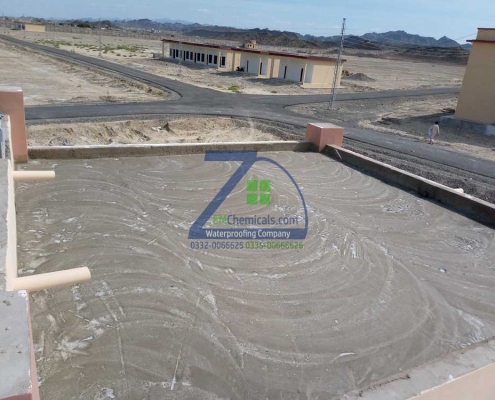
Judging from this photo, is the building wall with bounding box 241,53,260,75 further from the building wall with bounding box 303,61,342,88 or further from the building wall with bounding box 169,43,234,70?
the building wall with bounding box 303,61,342,88

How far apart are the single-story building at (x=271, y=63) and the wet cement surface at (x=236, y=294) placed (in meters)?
32.5

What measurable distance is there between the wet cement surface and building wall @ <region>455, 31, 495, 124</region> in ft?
61.7

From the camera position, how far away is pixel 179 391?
405 centimetres

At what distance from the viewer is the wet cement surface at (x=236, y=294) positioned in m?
4.31

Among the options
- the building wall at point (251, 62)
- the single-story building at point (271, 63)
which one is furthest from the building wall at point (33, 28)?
the building wall at point (251, 62)

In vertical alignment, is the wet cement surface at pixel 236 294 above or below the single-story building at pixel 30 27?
below

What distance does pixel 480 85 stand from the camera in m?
24.7

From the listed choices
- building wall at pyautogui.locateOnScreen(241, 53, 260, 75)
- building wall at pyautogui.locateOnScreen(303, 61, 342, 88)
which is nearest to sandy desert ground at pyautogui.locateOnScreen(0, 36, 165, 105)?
building wall at pyautogui.locateOnScreen(241, 53, 260, 75)

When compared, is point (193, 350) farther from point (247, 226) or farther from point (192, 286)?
point (247, 226)

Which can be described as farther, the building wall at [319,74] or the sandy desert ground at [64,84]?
the building wall at [319,74]

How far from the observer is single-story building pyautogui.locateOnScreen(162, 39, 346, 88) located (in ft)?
139
